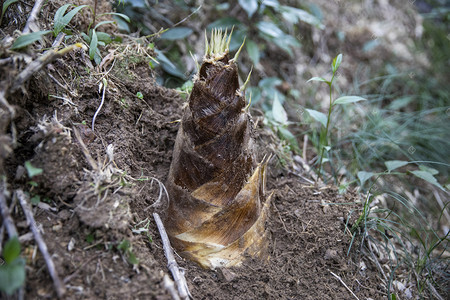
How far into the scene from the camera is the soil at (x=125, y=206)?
4.16 feet

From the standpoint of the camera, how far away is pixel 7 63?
1.33m

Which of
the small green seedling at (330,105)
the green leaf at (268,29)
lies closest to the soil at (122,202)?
the small green seedling at (330,105)

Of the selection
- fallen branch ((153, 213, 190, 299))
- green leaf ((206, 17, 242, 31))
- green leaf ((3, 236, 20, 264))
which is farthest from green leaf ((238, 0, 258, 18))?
green leaf ((3, 236, 20, 264))

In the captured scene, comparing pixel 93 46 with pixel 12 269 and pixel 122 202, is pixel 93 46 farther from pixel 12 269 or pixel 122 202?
pixel 12 269

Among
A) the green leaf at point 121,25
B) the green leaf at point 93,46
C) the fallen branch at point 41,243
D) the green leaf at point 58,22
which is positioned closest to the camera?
the fallen branch at point 41,243

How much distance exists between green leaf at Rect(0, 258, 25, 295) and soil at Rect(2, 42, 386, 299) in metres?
0.09

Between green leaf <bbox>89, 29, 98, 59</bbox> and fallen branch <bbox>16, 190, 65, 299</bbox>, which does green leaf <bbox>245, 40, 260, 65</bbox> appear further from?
fallen branch <bbox>16, 190, 65, 299</bbox>

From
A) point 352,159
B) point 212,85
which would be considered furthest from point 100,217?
point 352,159

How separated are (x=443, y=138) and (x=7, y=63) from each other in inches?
129

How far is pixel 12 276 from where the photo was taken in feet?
3.48

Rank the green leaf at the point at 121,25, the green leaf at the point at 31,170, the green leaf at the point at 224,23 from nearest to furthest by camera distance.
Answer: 1. the green leaf at the point at 31,170
2. the green leaf at the point at 121,25
3. the green leaf at the point at 224,23

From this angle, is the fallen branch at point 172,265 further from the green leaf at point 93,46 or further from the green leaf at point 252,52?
the green leaf at point 252,52

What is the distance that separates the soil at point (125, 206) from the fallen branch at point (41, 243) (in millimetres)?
29

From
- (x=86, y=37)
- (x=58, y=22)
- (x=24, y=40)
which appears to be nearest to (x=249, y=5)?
(x=86, y=37)
